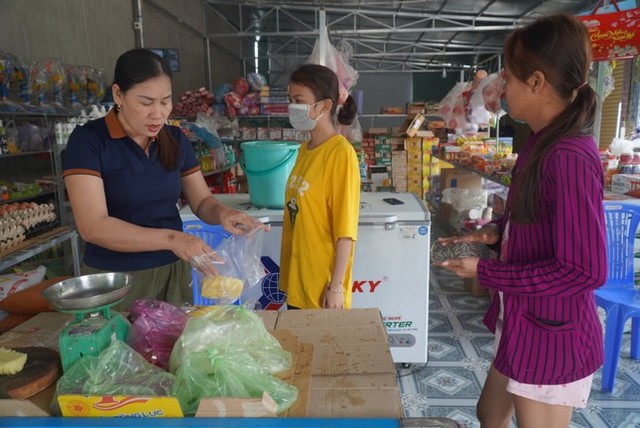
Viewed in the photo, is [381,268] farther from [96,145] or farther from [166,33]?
[166,33]

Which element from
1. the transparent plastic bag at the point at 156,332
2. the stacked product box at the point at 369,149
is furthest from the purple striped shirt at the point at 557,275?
the stacked product box at the point at 369,149

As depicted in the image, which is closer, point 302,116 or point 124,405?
point 124,405

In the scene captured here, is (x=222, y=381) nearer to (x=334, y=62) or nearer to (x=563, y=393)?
(x=563, y=393)

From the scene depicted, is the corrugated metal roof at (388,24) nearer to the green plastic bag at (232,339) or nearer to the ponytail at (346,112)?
the ponytail at (346,112)

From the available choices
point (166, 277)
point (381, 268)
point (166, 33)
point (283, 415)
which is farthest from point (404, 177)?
point (283, 415)

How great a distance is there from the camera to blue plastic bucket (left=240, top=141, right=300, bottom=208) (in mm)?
2447

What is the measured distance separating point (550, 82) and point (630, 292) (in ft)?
6.42

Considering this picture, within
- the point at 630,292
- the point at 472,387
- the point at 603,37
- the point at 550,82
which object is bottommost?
the point at 472,387

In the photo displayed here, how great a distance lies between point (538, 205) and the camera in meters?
1.16

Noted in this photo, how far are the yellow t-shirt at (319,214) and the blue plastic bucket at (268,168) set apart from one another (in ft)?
1.53

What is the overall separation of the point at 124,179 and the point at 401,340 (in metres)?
1.91

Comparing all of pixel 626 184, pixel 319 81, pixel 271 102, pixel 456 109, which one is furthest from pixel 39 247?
pixel 456 109

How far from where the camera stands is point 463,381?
2705mm

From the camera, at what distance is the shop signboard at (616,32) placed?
301 centimetres
